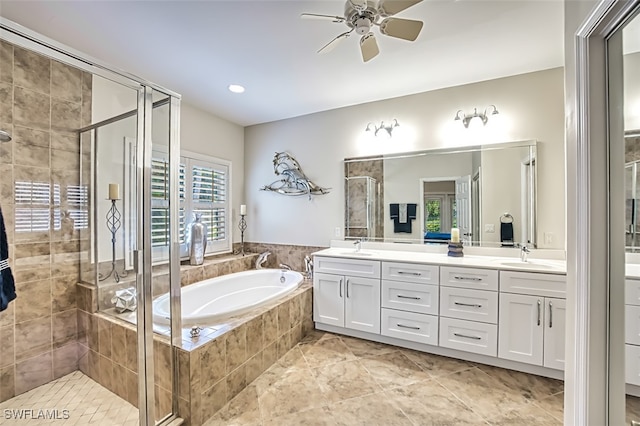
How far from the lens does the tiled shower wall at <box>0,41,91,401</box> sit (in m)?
2.00

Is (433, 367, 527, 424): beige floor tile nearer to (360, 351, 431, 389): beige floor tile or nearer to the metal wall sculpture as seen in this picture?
(360, 351, 431, 389): beige floor tile

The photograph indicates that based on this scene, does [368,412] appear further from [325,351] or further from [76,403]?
[76,403]

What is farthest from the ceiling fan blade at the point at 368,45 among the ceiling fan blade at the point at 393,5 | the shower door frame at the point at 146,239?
the shower door frame at the point at 146,239

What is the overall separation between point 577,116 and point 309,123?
285 cm

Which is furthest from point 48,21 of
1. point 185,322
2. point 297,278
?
point 297,278

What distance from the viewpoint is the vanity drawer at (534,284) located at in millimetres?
2070

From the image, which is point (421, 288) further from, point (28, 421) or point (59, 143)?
point (59, 143)

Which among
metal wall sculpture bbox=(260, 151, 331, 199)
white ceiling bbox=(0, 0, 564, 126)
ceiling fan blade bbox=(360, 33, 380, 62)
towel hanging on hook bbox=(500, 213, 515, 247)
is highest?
white ceiling bbox=(0, 0, 564, 126)

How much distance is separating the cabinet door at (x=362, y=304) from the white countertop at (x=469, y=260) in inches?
10.1

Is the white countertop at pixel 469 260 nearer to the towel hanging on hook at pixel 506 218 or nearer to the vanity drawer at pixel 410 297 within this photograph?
the vanity drawer at pixel 410 297

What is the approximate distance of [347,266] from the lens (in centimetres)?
283

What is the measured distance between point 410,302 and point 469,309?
487 mm

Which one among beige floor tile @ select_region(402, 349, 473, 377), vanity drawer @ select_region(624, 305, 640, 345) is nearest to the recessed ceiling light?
beige floor tile @ select_region(402, 349, 473, 377)

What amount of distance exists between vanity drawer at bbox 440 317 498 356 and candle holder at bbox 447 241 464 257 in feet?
2.12
